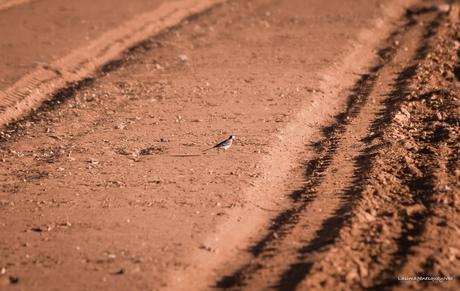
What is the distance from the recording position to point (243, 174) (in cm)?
727

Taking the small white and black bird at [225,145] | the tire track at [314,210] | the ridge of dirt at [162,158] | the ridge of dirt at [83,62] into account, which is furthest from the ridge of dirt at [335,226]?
the ridge of dirt at [83,62]

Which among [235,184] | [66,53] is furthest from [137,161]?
[66,53]

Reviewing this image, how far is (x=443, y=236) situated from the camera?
595 cm

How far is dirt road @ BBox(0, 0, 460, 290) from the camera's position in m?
5.68

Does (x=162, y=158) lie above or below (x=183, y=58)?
above

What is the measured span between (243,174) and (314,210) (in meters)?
1.02

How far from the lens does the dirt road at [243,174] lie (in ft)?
18.6

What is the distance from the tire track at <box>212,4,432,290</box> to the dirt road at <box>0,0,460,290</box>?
0.02 m

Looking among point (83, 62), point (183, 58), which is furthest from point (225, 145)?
point (83, 62)

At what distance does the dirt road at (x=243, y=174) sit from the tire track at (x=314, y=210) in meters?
0.02

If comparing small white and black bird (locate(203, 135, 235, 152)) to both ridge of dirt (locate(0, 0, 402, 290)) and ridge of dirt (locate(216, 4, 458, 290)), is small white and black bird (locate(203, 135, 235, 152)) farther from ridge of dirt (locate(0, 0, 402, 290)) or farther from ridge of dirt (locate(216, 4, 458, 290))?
ridge of dirt (locate(216, 4, 458, 290))

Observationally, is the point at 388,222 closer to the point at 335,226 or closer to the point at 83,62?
the point at 335,226

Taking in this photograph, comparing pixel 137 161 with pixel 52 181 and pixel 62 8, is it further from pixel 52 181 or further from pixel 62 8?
pixel 62 8

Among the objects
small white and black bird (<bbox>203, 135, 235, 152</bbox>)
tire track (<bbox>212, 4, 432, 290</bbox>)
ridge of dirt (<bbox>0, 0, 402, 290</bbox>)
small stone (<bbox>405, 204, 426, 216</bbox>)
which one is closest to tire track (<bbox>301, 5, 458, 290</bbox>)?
small stone (<bbox>405, 204, 426, 216</bbox>)
